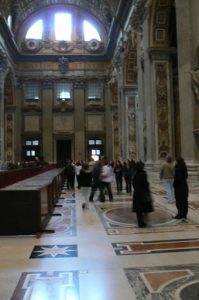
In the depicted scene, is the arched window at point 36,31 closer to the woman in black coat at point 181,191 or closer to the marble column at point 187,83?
the marble column at point 187,83

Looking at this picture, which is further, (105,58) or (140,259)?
(105,58)

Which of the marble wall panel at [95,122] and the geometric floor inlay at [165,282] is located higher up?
the marble wall panel at [95,122]

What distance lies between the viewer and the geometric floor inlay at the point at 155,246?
4.62 metres

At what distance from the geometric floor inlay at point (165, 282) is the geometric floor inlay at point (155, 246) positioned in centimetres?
71

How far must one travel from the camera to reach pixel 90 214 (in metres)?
7.84

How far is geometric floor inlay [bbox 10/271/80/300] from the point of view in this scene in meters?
3.15

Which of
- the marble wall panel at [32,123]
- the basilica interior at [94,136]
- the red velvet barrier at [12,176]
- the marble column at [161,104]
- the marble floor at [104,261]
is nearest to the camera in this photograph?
the marble floor at [104,261]

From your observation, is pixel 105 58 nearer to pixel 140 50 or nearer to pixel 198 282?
pixel 140 50

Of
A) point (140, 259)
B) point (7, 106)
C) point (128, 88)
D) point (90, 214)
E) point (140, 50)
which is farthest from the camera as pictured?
point (7, 106)

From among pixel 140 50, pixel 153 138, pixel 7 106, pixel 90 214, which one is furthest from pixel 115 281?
pixel 7 106

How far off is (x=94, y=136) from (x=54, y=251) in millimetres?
30123

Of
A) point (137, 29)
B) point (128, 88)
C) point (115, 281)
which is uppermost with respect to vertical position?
point (137, 29)

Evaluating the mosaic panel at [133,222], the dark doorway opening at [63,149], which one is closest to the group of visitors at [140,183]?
the mosaic panel at [133,222]

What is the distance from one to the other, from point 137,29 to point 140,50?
1290 mm
